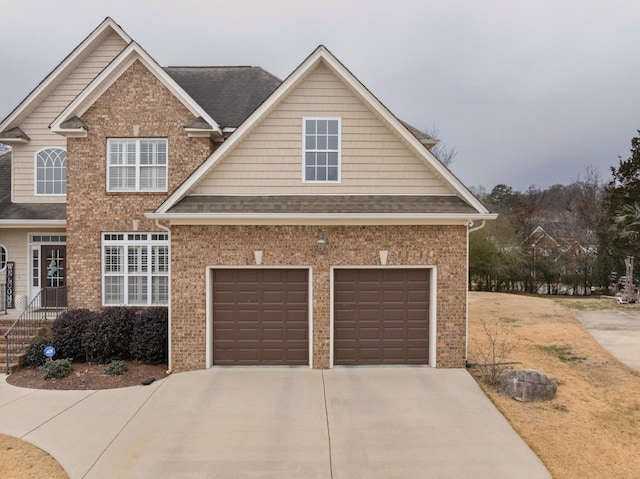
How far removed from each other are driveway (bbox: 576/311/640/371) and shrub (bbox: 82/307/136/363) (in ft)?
Answer: 43.9

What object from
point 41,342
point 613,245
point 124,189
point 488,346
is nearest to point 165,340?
point 41,342

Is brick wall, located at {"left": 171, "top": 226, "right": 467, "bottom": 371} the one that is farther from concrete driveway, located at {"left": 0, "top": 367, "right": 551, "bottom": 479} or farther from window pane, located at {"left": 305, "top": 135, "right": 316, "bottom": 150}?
window pane, located at {"left": 305, "top": 135, "right": 316, "bottom": 150}

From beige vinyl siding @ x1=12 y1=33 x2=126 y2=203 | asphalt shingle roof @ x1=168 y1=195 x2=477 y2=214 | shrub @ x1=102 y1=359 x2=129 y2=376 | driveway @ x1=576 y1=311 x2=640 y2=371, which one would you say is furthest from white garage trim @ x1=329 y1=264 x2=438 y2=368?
beige vinyl siding @ x1=12 y1=33 x2=126 y2=203

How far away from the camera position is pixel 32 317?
39.8ft

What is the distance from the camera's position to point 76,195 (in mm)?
12055

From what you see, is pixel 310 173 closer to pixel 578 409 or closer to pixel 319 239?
pixel 319 239

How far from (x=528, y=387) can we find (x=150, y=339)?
Answer: 886 centimetres

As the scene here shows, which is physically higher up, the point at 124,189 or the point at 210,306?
the point at 124,189

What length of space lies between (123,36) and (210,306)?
966 centimetres

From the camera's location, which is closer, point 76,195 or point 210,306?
point 210,306

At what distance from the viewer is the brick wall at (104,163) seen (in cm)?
1200

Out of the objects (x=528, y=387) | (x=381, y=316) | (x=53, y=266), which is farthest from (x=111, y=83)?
(x=528, y=387)

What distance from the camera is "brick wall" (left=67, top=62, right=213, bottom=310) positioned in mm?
12000

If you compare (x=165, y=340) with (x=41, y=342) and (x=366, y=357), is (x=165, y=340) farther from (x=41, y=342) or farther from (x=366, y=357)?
(x=366, y=357)
